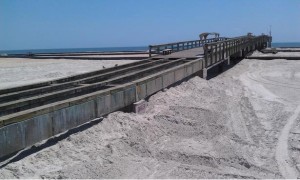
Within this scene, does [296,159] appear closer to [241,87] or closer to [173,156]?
[173,156]

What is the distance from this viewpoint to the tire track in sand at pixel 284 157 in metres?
6.01

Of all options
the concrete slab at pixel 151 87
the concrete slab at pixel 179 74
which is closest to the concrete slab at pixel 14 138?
the concrete slab at pixel 151 87

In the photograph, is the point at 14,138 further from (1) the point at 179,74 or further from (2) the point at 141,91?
(1) the point at 179,74

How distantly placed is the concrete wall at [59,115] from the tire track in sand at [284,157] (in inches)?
148

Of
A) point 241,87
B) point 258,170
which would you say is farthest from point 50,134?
point 241,87

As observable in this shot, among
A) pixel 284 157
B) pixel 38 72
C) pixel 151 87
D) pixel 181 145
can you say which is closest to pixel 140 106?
pixel 151 87

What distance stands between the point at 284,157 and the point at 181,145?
1.99 meters

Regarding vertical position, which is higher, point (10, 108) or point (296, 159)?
point (10, 108)

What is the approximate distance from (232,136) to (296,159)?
1.75m

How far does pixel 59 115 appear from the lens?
682 centimetres

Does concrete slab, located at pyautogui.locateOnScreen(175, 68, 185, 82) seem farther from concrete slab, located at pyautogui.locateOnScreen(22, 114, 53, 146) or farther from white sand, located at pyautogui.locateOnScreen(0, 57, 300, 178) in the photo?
concrete slab, located at pyautogui.locateOnScreen(22, 114, 53, 146)

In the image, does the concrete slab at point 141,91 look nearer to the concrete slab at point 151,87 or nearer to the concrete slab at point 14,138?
the concrete slab at point 151,87

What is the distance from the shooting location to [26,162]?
596 cm

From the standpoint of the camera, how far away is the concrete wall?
5.82 m
